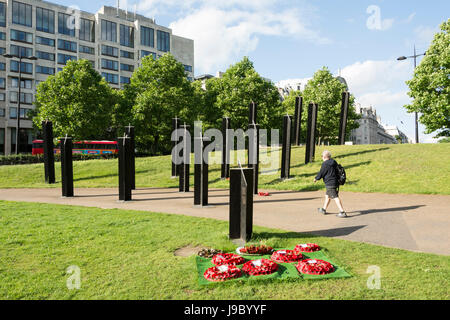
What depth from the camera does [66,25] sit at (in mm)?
64812

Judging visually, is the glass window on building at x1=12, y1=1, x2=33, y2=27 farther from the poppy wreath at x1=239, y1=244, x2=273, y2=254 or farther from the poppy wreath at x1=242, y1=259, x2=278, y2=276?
the poppy wreath at x1=242, y1=259, x2=278, y2=276

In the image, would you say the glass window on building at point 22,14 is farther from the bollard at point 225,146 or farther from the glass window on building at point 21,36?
the bollard at point 225,146

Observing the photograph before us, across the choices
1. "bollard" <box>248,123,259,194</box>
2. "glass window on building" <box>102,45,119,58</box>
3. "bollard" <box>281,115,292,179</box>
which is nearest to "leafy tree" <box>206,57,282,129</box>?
"bollard" <box>281,115,292,179</box>

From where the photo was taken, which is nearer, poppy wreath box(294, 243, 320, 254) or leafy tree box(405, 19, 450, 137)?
poppy wreath box(294, 243, 320, 254)

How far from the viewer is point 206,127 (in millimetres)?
44656

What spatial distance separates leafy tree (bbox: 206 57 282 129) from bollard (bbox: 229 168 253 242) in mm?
34248

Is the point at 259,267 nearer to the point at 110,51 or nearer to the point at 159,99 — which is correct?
the point at 159,99

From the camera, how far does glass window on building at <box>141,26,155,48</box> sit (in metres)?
73.9

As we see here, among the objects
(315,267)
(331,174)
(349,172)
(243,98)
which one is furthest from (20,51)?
(315,267)

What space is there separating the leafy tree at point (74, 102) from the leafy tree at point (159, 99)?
405cm

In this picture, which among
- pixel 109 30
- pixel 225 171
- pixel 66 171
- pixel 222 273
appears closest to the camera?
pixel 222 273

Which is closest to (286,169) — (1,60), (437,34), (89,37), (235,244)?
(235,244)

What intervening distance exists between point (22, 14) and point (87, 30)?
12.1m

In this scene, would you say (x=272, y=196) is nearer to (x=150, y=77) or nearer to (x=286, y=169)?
(x=286, y=169)
